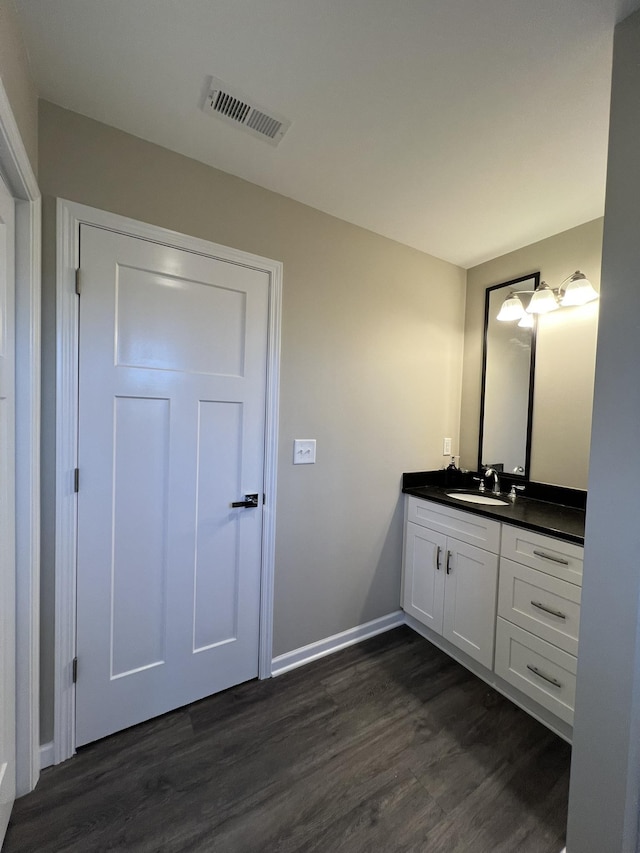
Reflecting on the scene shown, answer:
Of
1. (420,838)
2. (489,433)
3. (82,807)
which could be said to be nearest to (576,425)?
(489,433)

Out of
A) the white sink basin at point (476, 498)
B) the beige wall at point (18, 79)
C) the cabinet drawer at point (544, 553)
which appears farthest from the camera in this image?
the white sink basin at point (476, 498)

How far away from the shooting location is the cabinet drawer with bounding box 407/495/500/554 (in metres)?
1.78

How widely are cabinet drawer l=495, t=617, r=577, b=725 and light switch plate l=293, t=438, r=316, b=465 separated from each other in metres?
1.26

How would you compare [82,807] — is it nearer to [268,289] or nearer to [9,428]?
[9,428]

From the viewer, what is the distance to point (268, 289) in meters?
1.72

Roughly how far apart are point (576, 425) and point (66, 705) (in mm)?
2780

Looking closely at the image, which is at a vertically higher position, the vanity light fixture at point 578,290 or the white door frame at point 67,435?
the vanity light fixture at point 578,290

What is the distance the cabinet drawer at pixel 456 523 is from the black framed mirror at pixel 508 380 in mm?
592

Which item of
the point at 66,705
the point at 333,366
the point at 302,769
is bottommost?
the point at 302,769

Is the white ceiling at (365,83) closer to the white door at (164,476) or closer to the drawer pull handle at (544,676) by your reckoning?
the white door at (164,476)

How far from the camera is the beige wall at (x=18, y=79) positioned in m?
0.89

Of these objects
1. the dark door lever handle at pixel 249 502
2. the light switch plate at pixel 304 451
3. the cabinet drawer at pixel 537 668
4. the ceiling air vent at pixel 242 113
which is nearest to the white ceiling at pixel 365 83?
the ceiling air vent at pixel 242 113

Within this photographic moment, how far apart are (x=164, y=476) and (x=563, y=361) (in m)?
2.29

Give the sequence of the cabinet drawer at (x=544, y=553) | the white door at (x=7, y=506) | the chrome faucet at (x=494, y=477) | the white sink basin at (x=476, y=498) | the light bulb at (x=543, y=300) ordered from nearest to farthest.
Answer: the white door at (x=7, y=506)
the cabinet drawer at (x=544, y=553)
the light bulb at (x=543, y=300)
the white sink basin at (x=476, y=498)
the chrome faucet at (x=494, y=477)
